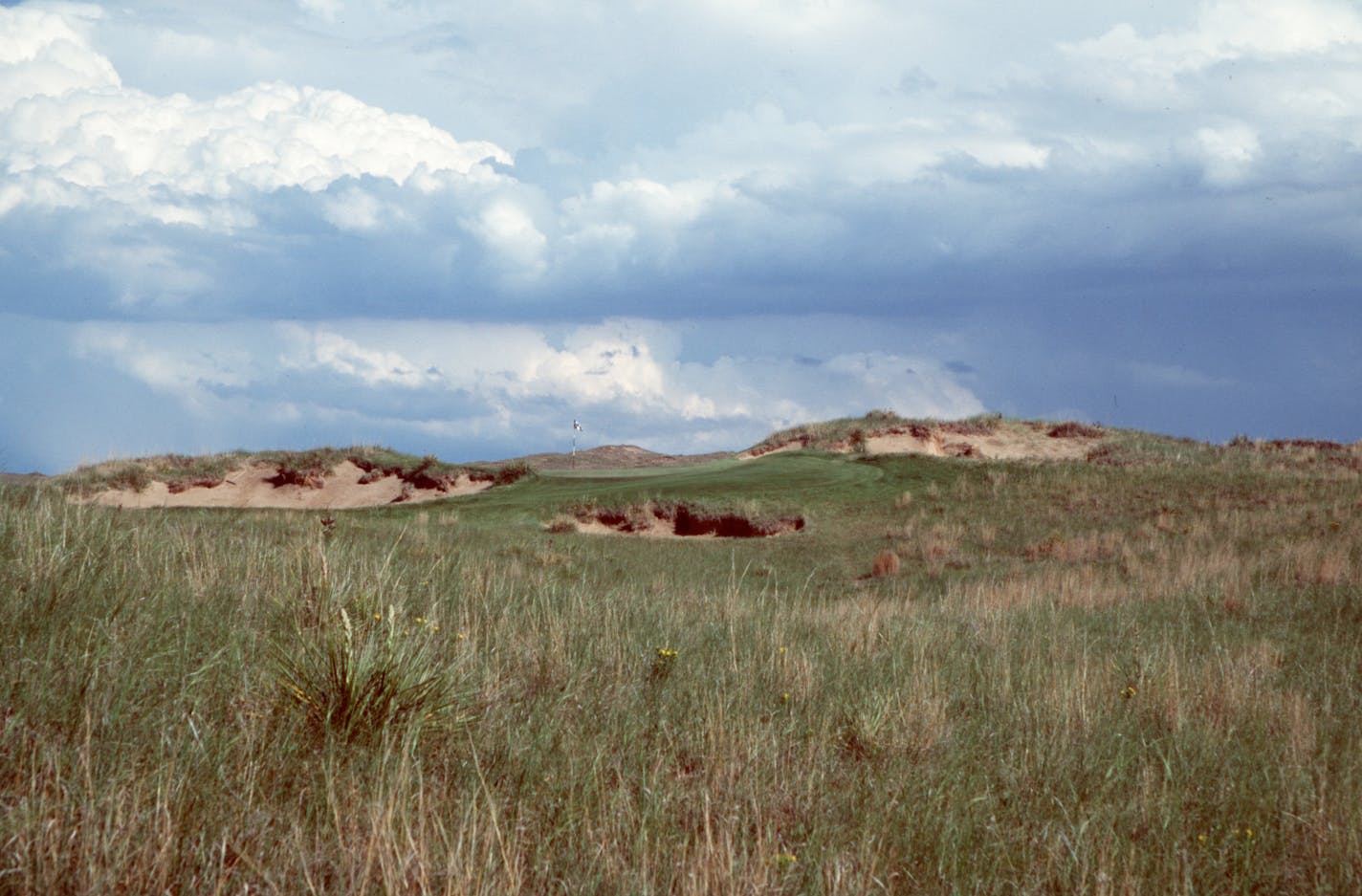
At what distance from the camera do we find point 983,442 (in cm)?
3750

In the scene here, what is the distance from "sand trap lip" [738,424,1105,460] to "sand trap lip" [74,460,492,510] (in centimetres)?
1279

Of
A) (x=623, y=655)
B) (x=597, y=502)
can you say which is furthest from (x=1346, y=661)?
(x=597, y=502)

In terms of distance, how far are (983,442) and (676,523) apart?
59.9 feet

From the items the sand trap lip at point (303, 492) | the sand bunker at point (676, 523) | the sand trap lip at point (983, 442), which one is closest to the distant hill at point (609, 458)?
the sand trap lip at point (983, 442)

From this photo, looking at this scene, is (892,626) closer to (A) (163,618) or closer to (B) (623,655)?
(B) (623,655)

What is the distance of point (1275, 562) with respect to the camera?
14.4 metres

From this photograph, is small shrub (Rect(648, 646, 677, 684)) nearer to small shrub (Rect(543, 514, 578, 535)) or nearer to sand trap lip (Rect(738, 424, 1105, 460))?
small shrub (Rect(543, 514, 578, 535))

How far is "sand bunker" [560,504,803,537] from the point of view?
2341cm

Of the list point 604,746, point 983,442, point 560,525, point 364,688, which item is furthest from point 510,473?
point 604,746

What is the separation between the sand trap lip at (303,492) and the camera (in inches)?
1170

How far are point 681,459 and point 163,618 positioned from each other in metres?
49.2

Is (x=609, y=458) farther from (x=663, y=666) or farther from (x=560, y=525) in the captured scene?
(x=663, y=666)

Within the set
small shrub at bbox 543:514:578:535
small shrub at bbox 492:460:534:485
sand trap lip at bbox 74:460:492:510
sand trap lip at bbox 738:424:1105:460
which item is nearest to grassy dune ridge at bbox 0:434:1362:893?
small shrub at bbox 543:514:578:535

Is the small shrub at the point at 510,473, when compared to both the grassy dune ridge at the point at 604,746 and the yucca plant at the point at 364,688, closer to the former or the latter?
the grassy dune ridge at the point at 604,746
